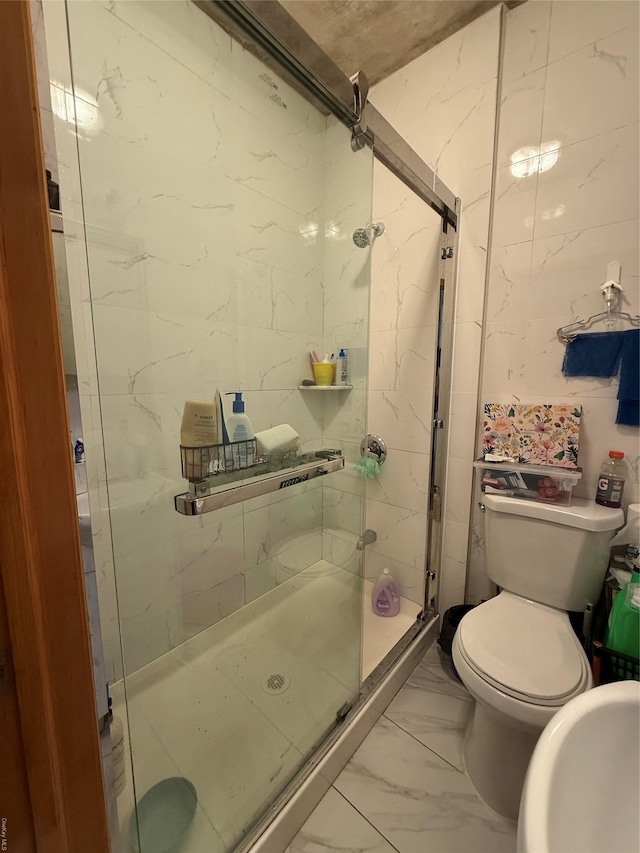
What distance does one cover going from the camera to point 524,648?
1051mm

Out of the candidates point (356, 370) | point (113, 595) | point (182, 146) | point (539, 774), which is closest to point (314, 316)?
point (356, 370)

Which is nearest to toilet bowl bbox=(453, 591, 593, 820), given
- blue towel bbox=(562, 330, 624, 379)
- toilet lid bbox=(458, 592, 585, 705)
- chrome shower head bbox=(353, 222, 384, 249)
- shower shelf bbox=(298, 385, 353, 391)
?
toilet lid bbox=(458, 592, 585, 705)

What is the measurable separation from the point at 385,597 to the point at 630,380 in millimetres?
1346

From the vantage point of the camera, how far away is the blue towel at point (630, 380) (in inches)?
44.9

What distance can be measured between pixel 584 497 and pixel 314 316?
4.24 feet

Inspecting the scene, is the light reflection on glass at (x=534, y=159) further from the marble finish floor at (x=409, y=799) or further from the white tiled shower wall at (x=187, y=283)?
the marble finish floor at (x=409, y=799)

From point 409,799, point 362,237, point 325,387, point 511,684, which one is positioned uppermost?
point 362,237

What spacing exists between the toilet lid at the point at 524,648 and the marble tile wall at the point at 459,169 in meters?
0.41

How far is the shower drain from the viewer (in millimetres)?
1149

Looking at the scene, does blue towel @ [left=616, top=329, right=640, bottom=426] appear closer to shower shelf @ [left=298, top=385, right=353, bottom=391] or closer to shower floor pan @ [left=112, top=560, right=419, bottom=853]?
shower shelf @ [left=298, top=385, right=353, bottom=391]

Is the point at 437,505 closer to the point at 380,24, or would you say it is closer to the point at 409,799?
the point at 409,799

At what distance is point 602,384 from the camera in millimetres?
1231

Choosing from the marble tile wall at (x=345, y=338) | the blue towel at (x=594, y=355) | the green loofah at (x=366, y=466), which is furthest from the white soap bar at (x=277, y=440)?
the blue towel at (x=594, y=355)

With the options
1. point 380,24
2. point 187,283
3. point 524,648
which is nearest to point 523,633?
point 524,648
